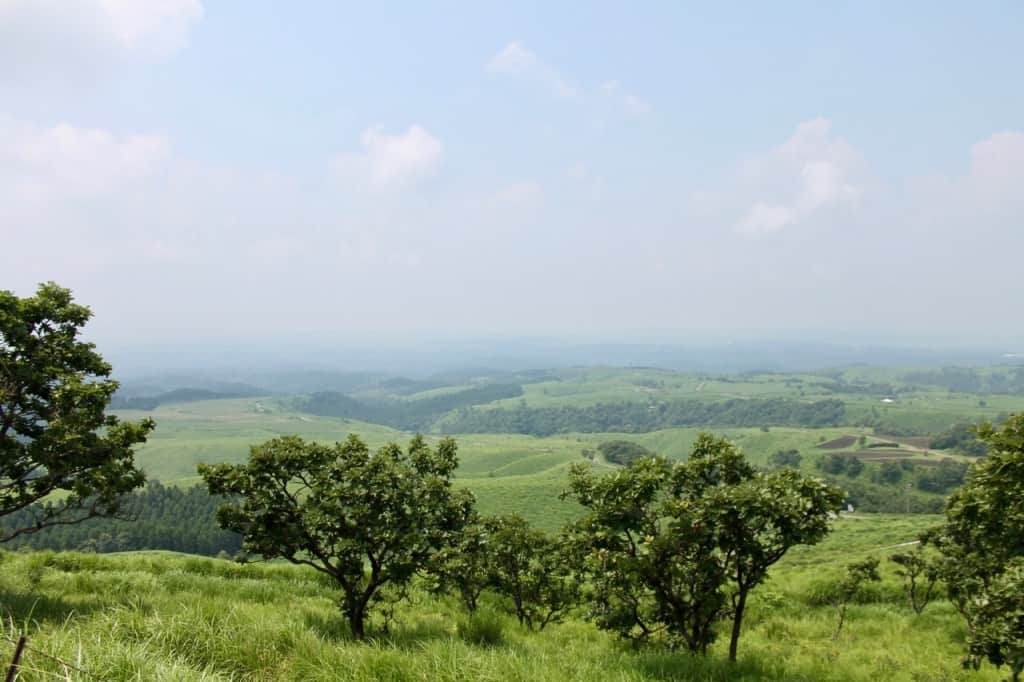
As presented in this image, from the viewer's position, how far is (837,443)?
174125mm

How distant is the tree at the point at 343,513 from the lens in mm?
11852

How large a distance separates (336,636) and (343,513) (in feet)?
8.70

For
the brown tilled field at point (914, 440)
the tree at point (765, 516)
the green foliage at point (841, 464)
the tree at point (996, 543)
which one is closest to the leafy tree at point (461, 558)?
the tree at point (765, 516)

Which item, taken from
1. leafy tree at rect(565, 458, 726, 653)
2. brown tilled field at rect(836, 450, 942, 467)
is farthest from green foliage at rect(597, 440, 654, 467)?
leafy tree at rect(565, 458, 726, 653)

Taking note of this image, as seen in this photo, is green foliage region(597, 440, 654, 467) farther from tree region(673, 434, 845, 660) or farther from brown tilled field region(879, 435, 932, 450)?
tree region(673, 434, 845, 660)

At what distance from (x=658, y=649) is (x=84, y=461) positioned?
14.7 metres

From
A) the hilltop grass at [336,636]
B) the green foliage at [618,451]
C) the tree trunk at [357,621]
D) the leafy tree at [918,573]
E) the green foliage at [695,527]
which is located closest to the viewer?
the hilltop grass at [336,636]

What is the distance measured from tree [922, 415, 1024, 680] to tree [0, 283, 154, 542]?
17.8m

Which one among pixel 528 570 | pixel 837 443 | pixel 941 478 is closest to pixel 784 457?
pixel 837 443

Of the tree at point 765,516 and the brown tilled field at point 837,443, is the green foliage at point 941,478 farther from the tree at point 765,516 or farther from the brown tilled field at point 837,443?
the tree at point 765,516

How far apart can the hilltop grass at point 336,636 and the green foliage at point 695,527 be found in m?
1.29

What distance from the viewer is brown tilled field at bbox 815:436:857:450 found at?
16925 centimetres

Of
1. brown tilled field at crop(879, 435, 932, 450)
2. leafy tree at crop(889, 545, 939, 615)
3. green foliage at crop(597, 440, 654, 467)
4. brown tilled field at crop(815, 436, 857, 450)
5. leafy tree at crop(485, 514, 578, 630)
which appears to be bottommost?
green foliage at crop(597, 440, 654, 467)

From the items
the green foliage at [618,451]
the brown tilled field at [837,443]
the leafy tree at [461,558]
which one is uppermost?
the leafy tree at [461,558]
